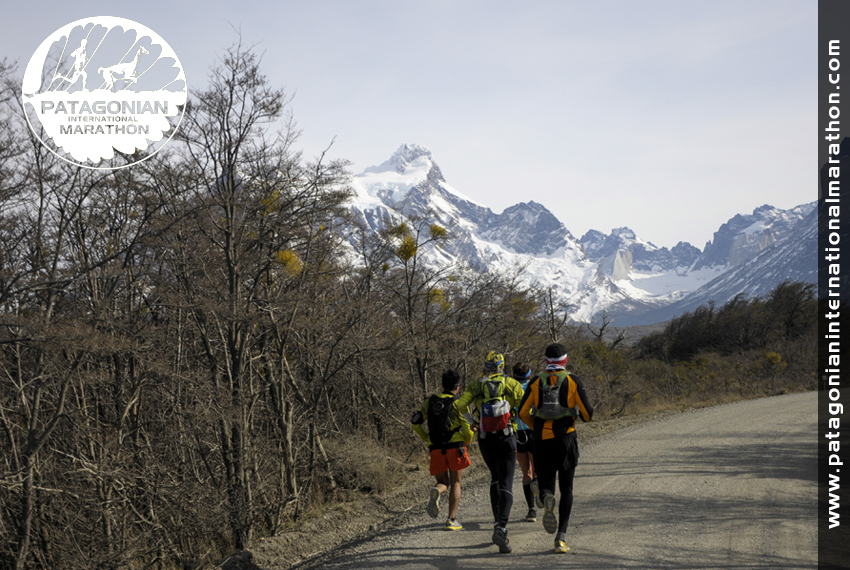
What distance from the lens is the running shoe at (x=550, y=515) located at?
5.84 metres

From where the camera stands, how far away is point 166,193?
10.9 metres

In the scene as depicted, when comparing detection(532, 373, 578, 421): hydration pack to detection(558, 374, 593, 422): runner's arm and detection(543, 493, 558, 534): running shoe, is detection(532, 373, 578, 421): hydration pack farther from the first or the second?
detection(543, 493, 558, 534): running shoe

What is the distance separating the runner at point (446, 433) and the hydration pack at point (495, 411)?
305 millimetres

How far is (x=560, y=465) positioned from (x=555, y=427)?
36 centimetres

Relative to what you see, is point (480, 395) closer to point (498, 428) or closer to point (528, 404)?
point (498, 428)

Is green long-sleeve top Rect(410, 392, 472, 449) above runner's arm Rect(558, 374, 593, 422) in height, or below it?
below

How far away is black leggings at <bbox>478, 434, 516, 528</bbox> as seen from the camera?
6195 mm

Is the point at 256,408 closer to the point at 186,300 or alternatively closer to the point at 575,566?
the point at 186,300

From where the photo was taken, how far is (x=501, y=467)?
6293 mm

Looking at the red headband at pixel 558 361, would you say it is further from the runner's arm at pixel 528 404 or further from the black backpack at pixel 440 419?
the black backpack at pixel 440 419

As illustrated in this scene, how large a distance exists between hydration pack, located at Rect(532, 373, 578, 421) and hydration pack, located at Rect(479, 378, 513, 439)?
480mm

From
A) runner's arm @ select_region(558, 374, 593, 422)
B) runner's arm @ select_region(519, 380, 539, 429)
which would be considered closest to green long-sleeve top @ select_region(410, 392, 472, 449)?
runner's arm @ select_region(519, 380, 539, 429)

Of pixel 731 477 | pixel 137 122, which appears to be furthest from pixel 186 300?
pixel 731 477

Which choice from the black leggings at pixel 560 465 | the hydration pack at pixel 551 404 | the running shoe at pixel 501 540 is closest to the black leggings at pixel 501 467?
the running shoe at pixel 501 540
